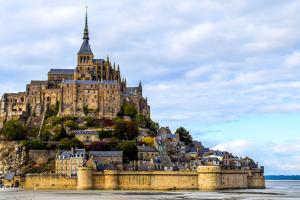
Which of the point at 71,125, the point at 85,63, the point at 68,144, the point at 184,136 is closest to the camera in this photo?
the point at 68,144

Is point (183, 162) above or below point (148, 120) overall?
below

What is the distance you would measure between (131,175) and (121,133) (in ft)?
51.7

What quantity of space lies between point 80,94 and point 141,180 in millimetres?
27701

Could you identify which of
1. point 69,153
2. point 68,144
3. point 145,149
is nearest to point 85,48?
point 68,144

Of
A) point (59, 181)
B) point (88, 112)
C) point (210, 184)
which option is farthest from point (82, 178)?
point (88, 112)

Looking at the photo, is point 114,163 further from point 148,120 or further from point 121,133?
point 148,120

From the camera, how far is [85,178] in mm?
77312

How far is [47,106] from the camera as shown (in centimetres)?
10350

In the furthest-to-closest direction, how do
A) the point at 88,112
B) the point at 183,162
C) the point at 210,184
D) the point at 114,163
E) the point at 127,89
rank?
the point at 127,89, the point at 88,112, the point at 183,162, the point at 114,163, the point at 210,184

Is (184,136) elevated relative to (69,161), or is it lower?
elevated

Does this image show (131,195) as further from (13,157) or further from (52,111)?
(52,111)

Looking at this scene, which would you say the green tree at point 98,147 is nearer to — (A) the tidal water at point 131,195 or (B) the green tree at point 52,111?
(B) the green tree at point 52,111

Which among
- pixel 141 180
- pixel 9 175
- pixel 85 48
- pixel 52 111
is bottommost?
pixel 141 180

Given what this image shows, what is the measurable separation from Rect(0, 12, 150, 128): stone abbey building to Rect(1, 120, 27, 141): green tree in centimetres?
533
